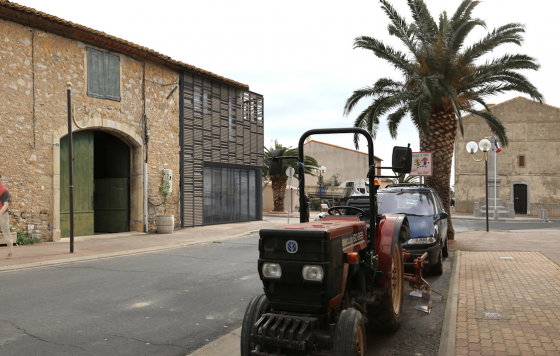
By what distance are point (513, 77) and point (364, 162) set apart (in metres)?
34.6

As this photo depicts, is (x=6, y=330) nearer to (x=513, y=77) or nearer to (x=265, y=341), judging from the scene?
(x=265, y=341)

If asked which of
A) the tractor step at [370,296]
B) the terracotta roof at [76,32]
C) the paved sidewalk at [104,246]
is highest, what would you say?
the terracotta roof at [76,32]

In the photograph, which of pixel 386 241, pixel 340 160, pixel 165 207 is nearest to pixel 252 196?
pixel 165 207

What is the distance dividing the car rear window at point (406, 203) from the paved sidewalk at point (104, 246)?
693 cm

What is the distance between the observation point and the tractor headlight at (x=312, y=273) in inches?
124

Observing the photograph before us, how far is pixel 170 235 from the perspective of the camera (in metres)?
16.1

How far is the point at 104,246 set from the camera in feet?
41.2

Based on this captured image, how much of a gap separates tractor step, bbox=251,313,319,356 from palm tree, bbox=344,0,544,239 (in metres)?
9.93

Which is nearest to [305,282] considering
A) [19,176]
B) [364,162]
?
[19,176]

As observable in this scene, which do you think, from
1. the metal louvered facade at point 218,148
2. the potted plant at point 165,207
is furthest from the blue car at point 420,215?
the metal louvered facade at point 218,148

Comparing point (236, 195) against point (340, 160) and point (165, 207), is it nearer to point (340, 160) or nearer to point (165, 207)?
point (165, 207)

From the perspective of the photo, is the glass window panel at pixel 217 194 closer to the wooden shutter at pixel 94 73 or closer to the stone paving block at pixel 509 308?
the wooden shutter at pixel 94 73

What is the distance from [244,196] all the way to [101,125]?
9.58 m

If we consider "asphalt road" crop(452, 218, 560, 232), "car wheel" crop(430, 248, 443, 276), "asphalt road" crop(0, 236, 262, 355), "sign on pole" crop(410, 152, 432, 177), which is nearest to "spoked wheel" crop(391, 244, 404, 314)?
"asphalt road" crop(0, 236, 262, 355)
